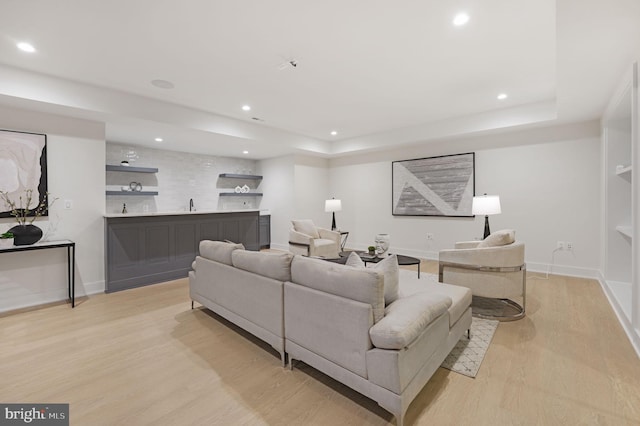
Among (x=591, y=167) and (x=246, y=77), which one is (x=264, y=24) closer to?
(x=246, y=77)

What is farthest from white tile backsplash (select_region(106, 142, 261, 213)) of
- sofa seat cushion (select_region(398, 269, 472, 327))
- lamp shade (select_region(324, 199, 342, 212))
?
sofa seat cushion (select_region(398, 269, 472, 327))

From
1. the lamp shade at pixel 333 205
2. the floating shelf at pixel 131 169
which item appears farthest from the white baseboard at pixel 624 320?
the floating shelf at pixel 131 169

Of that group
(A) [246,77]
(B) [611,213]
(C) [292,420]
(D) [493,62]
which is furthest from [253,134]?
(B) [611,213]

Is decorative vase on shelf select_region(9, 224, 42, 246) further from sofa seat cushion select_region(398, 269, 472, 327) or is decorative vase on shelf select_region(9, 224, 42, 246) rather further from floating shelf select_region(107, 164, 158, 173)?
sofa seat cushion select_region(398, 269, 472, 327)

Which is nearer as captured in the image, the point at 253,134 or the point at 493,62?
the point at 493,62

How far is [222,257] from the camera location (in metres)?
2.86

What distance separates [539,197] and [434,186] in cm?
168

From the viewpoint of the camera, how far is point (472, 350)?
2.37 metres

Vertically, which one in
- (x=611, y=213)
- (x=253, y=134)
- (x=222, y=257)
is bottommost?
(x=222, y=257)

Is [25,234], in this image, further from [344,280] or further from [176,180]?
[344,280]

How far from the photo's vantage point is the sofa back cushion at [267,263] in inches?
87.0

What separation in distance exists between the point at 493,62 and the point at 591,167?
105 inches

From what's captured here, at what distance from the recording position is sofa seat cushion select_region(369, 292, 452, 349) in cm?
154

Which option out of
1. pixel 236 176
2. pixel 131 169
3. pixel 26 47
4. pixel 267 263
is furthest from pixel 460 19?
pixel 236 176
